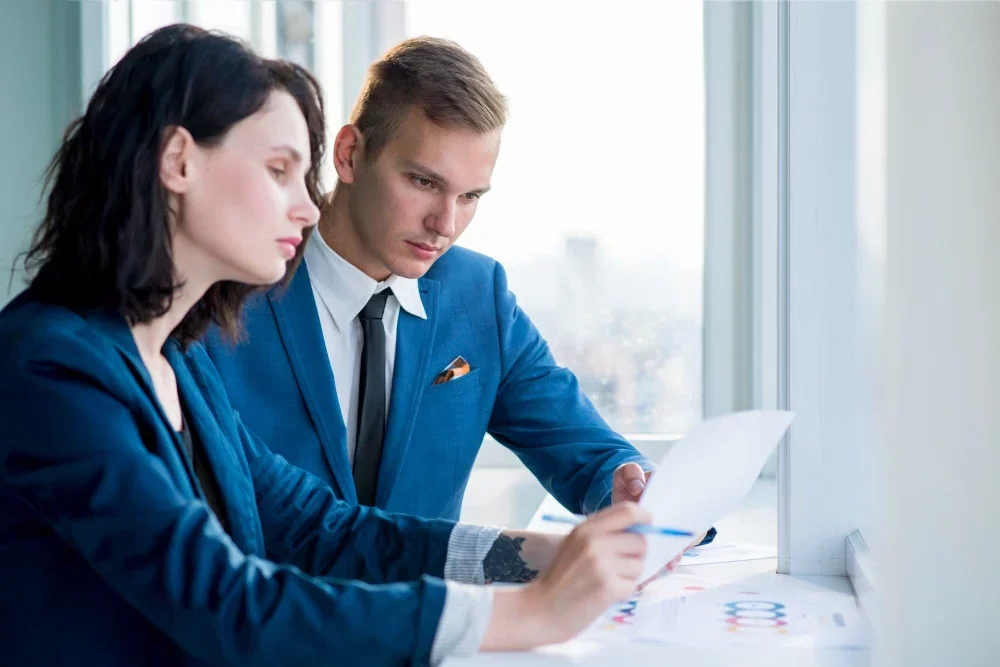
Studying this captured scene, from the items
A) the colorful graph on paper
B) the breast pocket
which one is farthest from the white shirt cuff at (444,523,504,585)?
the breast pocket

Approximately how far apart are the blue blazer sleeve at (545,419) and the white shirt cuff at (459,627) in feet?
2.55

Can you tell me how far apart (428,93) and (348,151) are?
18 cm

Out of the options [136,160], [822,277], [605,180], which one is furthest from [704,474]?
[605,180]

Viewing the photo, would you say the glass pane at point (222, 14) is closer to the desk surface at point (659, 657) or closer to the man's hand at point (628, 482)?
the man's hand at point (628, 482)

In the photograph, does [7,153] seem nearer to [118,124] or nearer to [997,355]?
[118,124]

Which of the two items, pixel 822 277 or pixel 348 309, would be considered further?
pixel 348 309

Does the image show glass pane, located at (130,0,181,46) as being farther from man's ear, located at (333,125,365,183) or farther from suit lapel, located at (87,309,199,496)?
suit lapel, located at (87,309,199,496)

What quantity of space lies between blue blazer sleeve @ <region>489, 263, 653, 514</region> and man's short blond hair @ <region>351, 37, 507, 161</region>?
0.34m

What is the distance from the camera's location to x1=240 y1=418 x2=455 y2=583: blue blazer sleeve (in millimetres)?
1257

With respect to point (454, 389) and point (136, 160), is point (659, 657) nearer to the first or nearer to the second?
point (136, 160)

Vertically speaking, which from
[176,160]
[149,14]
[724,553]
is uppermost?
[149,14]

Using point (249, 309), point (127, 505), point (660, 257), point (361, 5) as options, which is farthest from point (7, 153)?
point (127, 505)

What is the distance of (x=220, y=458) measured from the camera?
3.77ft

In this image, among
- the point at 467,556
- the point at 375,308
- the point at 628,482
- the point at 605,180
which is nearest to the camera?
the point at 467,556
